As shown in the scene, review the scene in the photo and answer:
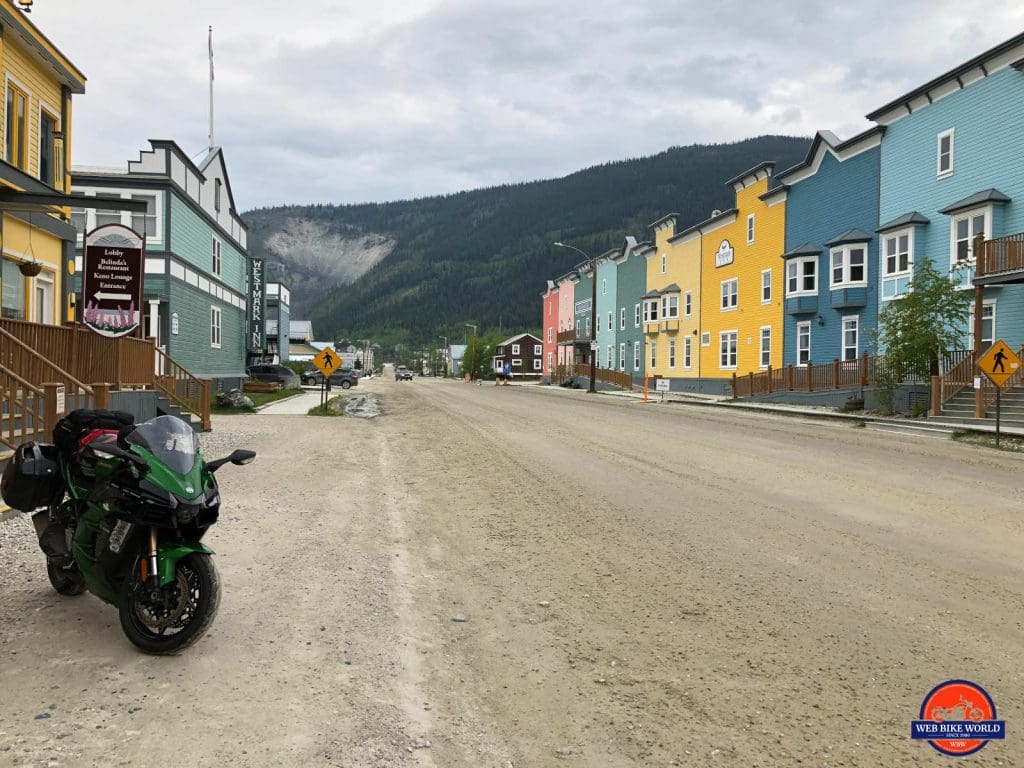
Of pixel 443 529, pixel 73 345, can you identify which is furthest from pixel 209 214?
pixel 443 529

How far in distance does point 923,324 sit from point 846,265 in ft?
33.5

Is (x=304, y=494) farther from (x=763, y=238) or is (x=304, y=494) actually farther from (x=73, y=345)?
(x=763, y=238)

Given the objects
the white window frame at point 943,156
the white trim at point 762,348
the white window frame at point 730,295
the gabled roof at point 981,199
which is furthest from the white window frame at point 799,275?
the gabled roof at point 981,199

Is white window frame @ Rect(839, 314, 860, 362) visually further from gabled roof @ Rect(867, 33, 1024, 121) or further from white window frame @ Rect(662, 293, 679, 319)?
white window frame @ Rect(662, 293, 679, 319)

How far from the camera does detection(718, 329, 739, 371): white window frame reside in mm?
44781

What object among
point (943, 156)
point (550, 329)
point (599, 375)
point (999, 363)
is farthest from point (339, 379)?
point (999, 363)

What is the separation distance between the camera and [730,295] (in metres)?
45.8

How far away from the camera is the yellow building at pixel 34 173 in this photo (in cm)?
1472

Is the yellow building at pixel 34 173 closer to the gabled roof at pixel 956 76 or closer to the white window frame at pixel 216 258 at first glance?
the white window frame at pixel 216 258

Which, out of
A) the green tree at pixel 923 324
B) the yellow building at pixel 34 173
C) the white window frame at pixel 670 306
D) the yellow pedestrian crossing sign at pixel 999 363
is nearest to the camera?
the yellow building at pixel 34 173

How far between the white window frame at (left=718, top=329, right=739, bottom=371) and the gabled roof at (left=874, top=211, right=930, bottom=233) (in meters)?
15.0

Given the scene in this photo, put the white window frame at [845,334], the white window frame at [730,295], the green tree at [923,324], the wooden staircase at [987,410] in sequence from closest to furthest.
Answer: the wooden staircase at [987,410] → the green tree at [923,324] → the white window frame at [845,334] → the white window frame at [730,295]

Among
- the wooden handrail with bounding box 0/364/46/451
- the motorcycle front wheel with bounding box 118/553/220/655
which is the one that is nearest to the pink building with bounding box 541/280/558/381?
the wooden handrail with bounding box 0/364/46/451

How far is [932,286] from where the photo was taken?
A: 970 inches
